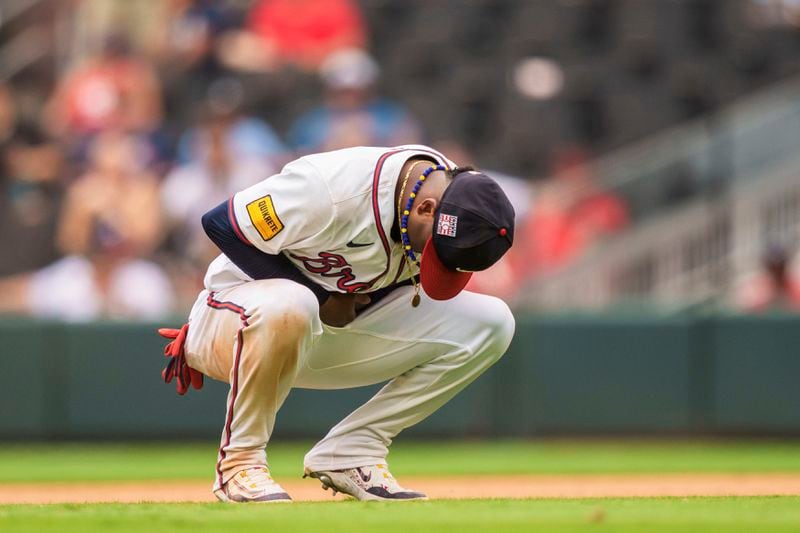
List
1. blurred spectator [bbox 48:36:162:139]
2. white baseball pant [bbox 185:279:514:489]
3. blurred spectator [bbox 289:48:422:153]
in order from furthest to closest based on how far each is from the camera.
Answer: blurred spectator [bbox 48:36:162:139] < blurred spectator [bbox 289:48:422:153] < white baseball pant [bbox 185:279:514:489]

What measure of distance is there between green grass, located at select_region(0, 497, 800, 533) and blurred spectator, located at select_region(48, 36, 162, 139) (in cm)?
655

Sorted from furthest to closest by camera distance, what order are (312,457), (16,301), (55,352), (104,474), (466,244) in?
(16,301), (55,352), (104,474), (312,457), (466,244)

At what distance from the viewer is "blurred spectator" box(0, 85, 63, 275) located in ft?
33.0

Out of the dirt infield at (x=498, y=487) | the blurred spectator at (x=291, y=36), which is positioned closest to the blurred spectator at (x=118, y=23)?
the blurred spectator at (x=291, y=36)

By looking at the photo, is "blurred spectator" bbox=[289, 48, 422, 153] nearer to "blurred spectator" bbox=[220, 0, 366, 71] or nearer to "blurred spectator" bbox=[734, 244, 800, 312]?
"blurred spectator" bbox=[220, 0, 366, 71]

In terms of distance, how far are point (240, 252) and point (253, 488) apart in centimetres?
82

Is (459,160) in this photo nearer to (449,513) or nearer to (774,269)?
(774,269)

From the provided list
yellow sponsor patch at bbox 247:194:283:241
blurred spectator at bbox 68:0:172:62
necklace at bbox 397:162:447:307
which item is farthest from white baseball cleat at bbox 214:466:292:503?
blurred spectator at bbox 68:0:172:62

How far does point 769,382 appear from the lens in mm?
8859

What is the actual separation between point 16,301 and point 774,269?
5.56 meters

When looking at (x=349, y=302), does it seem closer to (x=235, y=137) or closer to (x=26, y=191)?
(x=235, y=137)

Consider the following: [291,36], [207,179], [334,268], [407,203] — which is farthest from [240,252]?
[291,36]

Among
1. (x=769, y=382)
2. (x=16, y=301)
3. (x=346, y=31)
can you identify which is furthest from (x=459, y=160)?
(x=16, y=301)

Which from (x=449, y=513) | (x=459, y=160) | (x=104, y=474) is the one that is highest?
(x=459, y=160)
